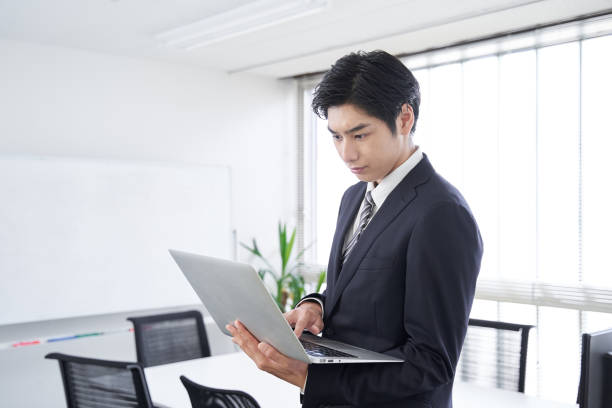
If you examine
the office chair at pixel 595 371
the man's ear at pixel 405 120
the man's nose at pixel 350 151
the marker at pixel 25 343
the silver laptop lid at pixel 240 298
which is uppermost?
the man's ear at pixel 405 120

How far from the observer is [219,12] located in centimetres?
355

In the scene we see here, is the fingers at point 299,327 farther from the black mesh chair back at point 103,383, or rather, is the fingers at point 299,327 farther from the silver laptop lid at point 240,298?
the black mesh chair back at point 103,383

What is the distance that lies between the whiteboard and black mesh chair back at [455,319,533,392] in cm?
251

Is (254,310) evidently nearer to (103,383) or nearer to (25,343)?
(103,383)

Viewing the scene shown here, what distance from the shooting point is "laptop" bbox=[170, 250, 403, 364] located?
127 cm

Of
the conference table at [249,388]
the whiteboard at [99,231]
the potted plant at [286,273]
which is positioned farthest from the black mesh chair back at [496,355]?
the whiteboard at [99,231]

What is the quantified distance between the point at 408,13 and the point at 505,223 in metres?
1.57

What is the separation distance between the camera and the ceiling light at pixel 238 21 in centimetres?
333

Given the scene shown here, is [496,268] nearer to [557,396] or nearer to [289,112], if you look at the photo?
[557,396]

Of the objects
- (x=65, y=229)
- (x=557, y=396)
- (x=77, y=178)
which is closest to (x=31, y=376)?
(x=65, y=229)

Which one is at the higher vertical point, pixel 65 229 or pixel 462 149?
pixel 462 149

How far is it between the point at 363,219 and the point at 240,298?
0.42 metres

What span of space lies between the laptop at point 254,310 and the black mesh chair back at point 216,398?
27cm

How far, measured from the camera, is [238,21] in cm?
359
